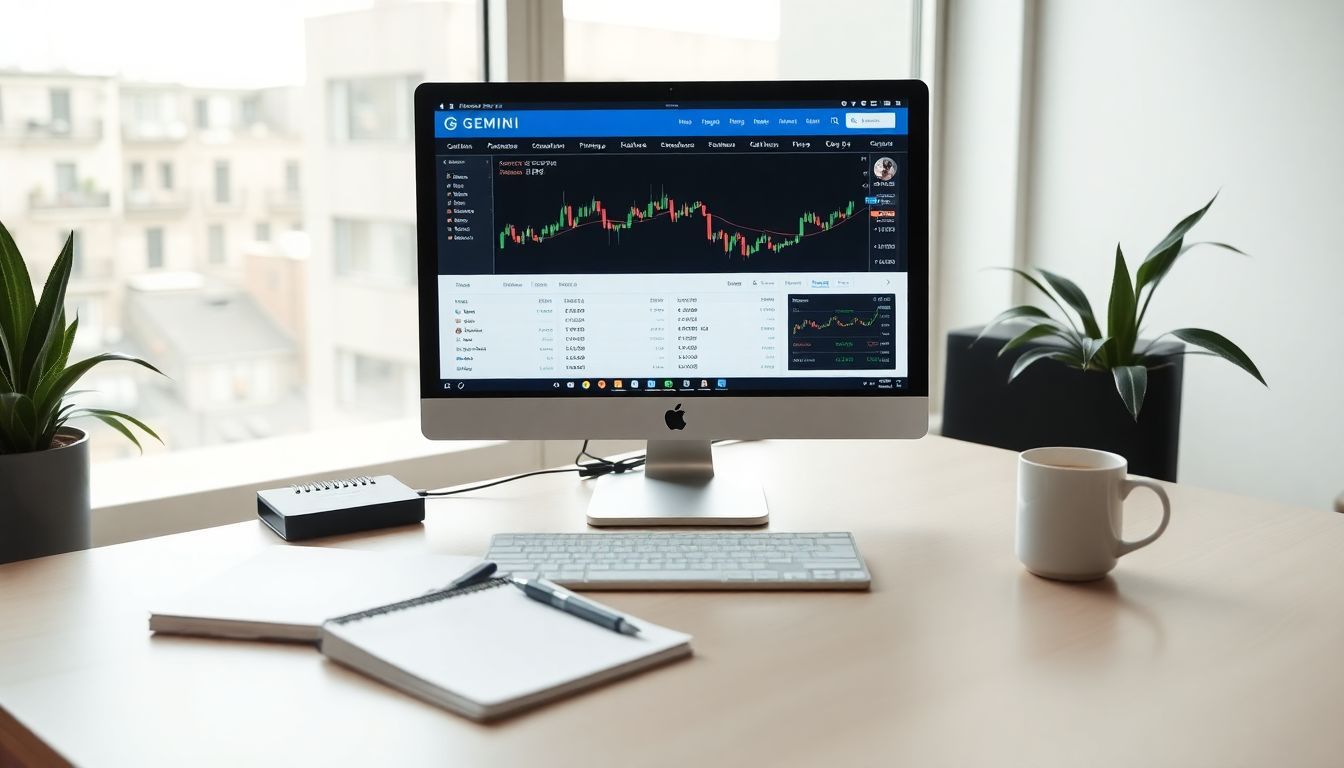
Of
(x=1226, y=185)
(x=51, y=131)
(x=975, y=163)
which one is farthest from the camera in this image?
(x=975, y=163)

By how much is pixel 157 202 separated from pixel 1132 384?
1.66m

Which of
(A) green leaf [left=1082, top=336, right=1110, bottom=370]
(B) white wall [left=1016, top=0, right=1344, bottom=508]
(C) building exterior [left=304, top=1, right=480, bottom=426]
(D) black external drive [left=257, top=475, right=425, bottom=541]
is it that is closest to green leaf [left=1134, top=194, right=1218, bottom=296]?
(A) green leaf [left=1082, top=336, right=1110, bottom=370]

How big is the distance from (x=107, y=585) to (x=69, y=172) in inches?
39.3

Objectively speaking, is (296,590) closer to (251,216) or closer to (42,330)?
→ (42,330)

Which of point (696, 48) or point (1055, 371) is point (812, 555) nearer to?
point (1055, 371)

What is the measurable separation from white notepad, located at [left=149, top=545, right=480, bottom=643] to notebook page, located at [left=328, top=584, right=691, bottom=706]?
2.7 inches

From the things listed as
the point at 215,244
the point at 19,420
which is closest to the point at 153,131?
the point at 215,244

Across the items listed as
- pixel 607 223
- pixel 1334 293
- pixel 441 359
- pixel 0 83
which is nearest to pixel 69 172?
pixel 0 83

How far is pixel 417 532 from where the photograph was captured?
54.0 inches

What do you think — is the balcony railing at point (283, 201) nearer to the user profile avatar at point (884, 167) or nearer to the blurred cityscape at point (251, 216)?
the blurred cityscape at point (251, 216)

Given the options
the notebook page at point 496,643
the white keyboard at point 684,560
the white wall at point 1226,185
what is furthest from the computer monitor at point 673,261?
the white wall at point 1226,185

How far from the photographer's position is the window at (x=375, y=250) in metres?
2.30

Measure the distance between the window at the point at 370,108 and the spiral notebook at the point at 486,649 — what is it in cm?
140

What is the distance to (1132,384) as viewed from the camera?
2.05 metres
